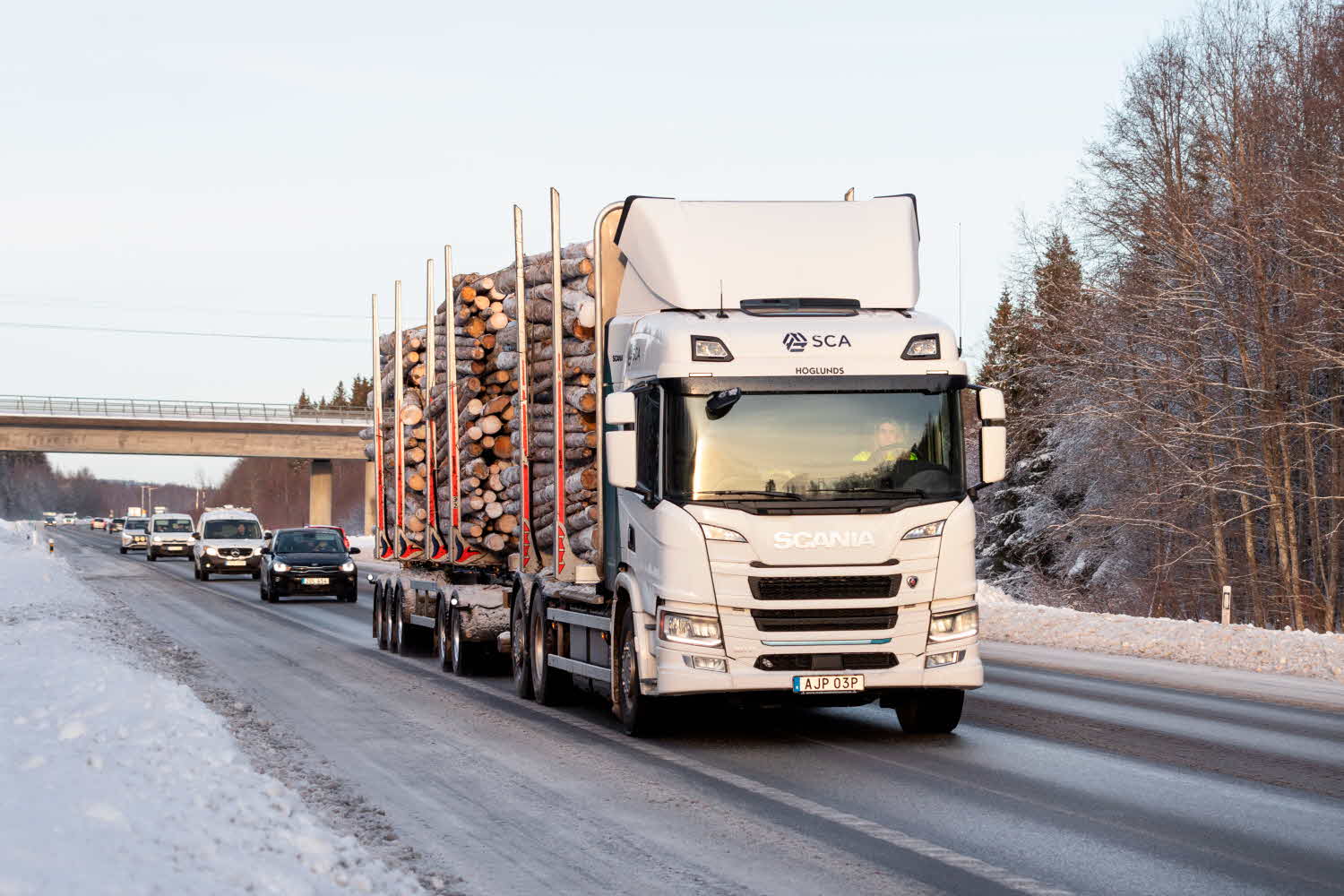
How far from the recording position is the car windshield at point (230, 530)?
47438mm

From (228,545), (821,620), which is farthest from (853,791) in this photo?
(228,545)

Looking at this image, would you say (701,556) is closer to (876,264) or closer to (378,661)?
(876,264)

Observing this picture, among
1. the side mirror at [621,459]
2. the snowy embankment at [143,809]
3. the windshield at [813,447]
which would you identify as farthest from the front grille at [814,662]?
the snowy embankment at [143,809]

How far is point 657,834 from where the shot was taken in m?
8.16

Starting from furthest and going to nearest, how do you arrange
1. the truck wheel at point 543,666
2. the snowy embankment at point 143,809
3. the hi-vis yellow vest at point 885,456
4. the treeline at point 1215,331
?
the treeline at point 1215,331 → the truck wheel at point 543,666 → the hi-vis yellow vest at point 885,456 → the snowy embankment at point 143,809

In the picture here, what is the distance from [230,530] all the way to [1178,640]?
33194mm

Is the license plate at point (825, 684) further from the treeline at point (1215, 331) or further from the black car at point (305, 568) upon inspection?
the black car at point (305, 568)

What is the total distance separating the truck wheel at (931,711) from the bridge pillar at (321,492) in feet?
294

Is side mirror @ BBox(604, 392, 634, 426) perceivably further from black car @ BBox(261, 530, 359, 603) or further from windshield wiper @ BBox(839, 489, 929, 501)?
black car @ BBox(261, 530, 359, 603)

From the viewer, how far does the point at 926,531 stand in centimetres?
1137

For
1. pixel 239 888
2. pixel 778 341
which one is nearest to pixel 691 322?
pixel 778 341

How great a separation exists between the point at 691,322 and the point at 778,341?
0.65m

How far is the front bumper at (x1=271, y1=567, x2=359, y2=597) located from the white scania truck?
24294 millimetres

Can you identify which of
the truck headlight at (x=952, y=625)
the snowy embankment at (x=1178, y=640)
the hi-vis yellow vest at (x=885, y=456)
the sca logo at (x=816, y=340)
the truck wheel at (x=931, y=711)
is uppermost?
the sca logo at (x=816, y=340)
